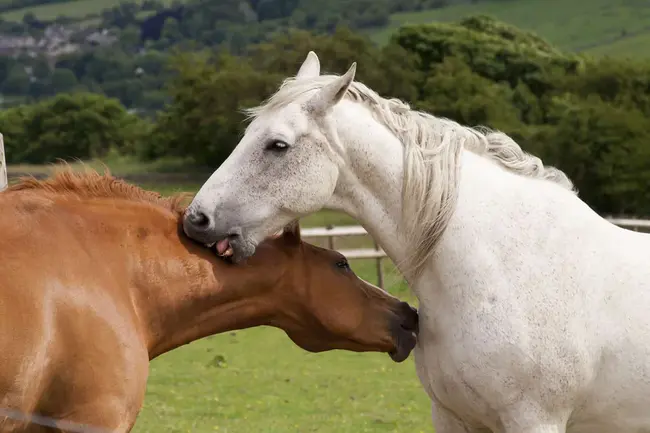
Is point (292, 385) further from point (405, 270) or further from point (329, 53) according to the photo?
point (329, 53)

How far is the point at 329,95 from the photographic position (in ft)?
14.7

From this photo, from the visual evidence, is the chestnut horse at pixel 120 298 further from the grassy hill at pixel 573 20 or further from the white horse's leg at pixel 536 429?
the grassy hill at pixel 573 20

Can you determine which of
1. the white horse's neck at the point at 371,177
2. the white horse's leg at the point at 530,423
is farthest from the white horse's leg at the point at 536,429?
the white horse's neck at the point at 371,177

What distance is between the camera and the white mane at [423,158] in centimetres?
454

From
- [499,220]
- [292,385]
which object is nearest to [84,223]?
[499,220]

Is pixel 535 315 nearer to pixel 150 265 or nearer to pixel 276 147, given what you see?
pixel 276 147

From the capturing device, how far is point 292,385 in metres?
10.4

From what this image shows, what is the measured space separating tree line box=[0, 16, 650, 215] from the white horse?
22464 millimetres

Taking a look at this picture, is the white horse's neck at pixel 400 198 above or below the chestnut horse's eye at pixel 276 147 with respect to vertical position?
below

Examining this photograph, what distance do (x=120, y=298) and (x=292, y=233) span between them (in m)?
0.86

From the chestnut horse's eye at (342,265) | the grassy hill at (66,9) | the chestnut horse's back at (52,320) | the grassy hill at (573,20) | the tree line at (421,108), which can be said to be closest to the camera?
the chestnut horse's back at (52,320)

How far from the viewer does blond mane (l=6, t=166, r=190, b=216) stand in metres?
4.53

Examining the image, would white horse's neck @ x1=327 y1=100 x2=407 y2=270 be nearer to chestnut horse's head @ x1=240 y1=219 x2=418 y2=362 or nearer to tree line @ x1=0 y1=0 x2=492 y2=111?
chestnut horse's head @ x1=240 y1=219 x2=418 y2=362

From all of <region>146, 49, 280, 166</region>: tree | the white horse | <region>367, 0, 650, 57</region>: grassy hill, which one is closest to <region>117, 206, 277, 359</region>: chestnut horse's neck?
the white horse
